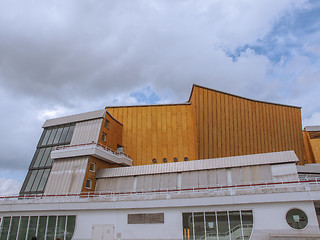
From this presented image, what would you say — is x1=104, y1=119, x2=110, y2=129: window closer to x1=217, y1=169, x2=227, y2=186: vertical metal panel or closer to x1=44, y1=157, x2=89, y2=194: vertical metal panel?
x1=44, y1=157, x2=89, y2=194: vertical metal panel

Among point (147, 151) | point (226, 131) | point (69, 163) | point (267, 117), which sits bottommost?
point (69, 163)

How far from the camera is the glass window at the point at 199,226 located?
71.2 ft

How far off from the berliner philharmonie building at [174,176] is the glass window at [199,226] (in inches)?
3.1

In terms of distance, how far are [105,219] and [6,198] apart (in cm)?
1394

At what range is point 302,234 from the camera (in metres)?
18.6

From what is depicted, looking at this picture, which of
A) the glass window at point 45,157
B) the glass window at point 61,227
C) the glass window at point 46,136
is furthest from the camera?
the glass window at point 46,136

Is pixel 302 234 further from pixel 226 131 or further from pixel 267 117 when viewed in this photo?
pixel 267 117

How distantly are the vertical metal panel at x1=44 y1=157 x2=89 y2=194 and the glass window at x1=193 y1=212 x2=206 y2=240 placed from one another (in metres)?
16.2

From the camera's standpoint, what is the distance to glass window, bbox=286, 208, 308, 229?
1911 cm

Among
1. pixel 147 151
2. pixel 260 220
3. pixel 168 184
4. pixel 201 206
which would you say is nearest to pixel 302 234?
pixel 260 220

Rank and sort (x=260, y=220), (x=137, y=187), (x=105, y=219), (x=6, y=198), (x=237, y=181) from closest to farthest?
(x=260, y=220) → (x=105, y=219) → (x=237, y=181) → (x=6, y=198) → (x=137, y=187)

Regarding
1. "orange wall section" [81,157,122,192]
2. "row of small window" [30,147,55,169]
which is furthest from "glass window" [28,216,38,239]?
"row of small window" [30,147,55,169]

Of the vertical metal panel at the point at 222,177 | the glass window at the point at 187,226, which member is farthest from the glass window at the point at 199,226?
the vertical metal panel at the point at 222,177

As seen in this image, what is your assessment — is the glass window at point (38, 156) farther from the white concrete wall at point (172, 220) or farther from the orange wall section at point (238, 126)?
the orange wall section at point (238, 126)
